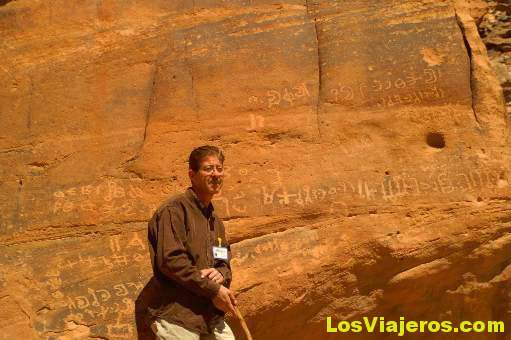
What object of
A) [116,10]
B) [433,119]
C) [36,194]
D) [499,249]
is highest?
[116,10]

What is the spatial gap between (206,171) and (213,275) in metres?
0.54

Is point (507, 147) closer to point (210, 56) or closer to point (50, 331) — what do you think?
point (210, 56)

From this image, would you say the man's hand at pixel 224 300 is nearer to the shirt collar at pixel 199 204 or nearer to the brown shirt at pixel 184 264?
the brown shirt at pixel 184 264

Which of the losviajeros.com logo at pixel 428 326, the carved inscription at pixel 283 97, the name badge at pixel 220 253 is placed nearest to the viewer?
the name badge at pixel 220 253

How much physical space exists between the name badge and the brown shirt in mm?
22

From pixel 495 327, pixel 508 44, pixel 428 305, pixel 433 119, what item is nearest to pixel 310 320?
pixel 428 305

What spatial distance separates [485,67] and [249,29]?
6.00 feet

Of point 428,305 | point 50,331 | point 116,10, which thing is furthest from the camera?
point 116,10

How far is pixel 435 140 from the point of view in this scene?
4.55m

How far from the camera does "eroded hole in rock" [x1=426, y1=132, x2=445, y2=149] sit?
4.53 m

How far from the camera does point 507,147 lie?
4.43 meters

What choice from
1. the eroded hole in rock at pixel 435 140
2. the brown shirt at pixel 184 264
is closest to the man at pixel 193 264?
the brown shirt at pixel 184 264

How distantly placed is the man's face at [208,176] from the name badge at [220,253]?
0.96ft

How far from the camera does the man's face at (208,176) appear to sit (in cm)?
319
